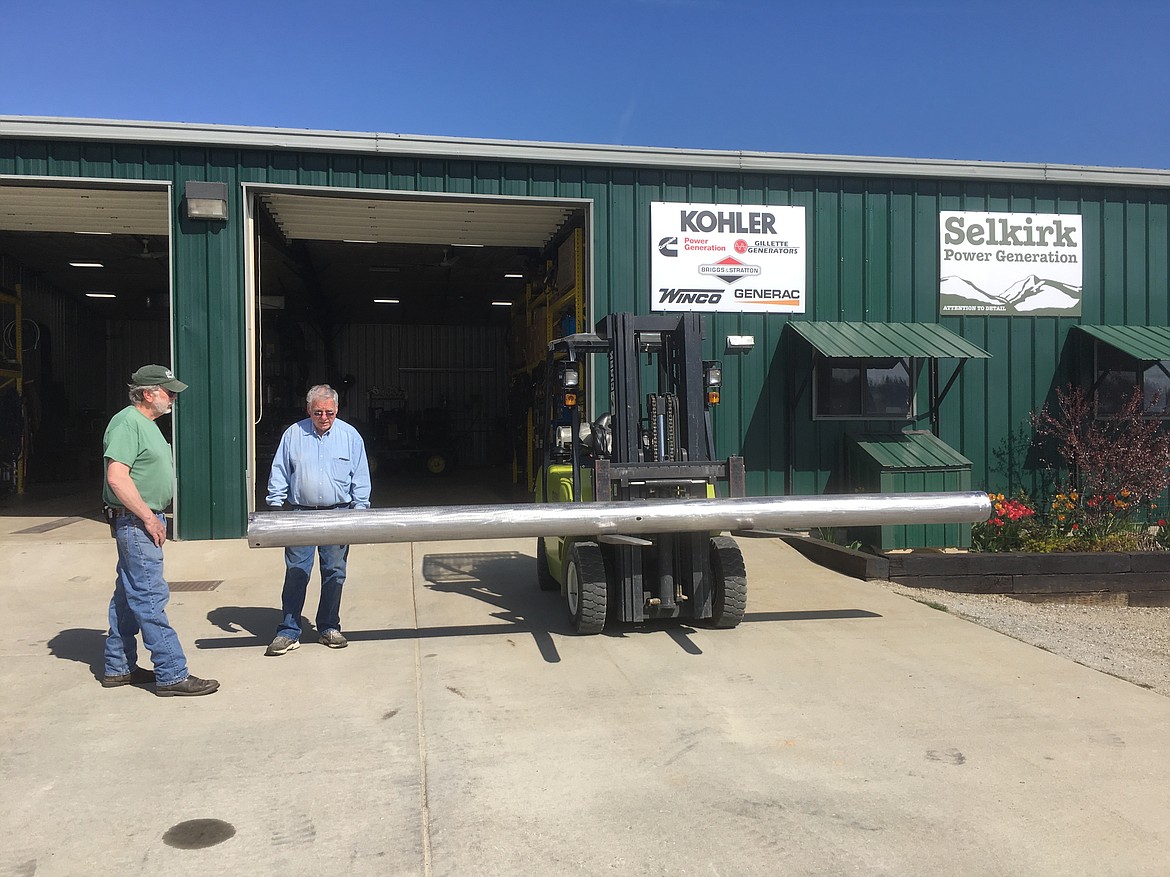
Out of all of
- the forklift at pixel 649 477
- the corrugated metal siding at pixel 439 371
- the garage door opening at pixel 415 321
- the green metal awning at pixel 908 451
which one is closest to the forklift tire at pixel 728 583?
the forklift at pixel 649 477

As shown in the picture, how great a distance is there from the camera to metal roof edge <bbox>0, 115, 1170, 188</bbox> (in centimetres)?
991

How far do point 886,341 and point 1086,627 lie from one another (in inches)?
165

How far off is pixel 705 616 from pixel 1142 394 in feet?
27.9

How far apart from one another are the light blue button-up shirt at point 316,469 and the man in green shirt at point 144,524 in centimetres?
81

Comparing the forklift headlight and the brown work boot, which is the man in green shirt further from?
the forklift headlight

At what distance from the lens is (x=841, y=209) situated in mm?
11406

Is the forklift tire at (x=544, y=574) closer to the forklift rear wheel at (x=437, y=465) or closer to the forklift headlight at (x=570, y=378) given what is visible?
the forklift headlight at (x=570, y=378)

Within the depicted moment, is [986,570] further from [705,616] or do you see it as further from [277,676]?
[277,676]

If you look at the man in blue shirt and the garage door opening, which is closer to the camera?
the man in blue shirt

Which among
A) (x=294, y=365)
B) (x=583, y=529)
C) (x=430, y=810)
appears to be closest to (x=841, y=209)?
(x=583, y=529)

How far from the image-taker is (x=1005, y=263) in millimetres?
11680

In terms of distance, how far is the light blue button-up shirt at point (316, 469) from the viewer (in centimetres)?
566

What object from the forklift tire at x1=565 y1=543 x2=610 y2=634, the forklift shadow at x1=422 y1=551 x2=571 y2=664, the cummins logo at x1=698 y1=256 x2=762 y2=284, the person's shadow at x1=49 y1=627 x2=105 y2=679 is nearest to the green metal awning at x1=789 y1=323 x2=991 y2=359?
the cummins logo at x1=698 y1=256 x2=762 y2=284

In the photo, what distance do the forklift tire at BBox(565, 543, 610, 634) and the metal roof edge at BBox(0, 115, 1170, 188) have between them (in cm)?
630
